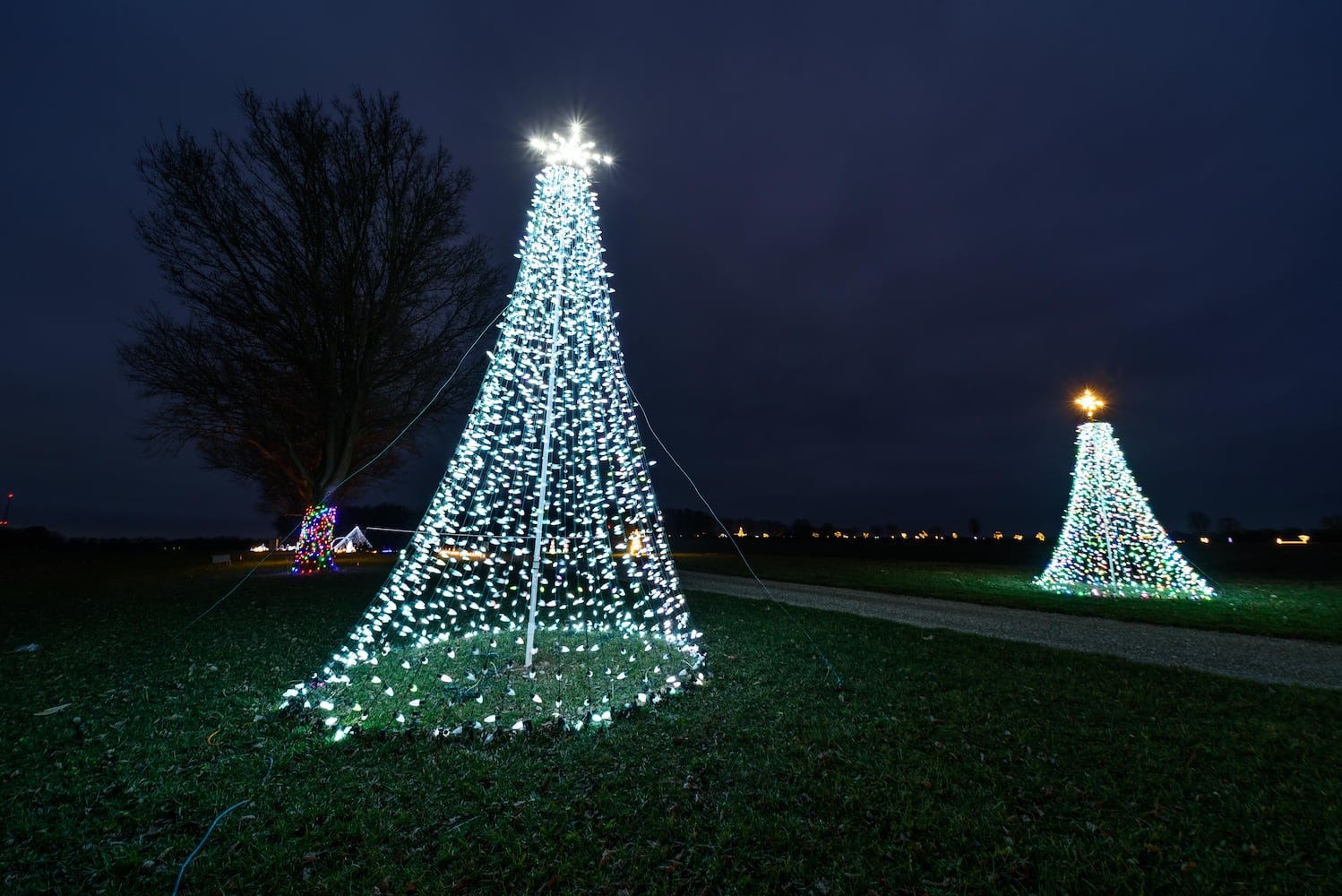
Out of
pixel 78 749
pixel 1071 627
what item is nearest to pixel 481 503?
pixel 78 749

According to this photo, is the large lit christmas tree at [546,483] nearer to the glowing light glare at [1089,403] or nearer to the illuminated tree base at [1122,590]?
the illuminated tree base at [1122,590]

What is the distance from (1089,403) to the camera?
13500 millimetres

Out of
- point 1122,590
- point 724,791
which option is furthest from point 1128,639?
point 724,791

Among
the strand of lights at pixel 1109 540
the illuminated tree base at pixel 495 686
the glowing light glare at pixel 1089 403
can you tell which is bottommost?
the illuminated tree base at pixel 495 686

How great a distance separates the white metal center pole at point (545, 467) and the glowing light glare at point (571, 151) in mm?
1165

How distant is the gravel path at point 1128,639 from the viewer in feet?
21.0

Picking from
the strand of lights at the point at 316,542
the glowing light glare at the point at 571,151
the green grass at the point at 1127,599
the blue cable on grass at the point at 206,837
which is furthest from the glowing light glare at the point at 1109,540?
the strand of lights at the point at 316,542

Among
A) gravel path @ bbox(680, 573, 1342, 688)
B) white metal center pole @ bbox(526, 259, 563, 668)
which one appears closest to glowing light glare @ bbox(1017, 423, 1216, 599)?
gravel path @ bbox(680, 573, 1342, 688)

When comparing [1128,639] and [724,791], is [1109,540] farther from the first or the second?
[724,791]

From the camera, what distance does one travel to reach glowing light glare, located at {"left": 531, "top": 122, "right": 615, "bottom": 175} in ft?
21.3

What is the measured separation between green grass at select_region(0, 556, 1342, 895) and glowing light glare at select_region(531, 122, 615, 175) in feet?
19.3

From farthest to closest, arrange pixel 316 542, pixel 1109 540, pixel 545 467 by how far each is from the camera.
Answer: pixel 316 542 < pixel 1109 540 < pixel 545 467

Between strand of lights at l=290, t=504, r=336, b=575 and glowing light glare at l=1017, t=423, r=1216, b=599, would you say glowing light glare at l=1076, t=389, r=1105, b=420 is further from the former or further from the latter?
strand of lights at l=290, t=504, r=336, b=575

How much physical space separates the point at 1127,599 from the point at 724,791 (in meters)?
11.6
